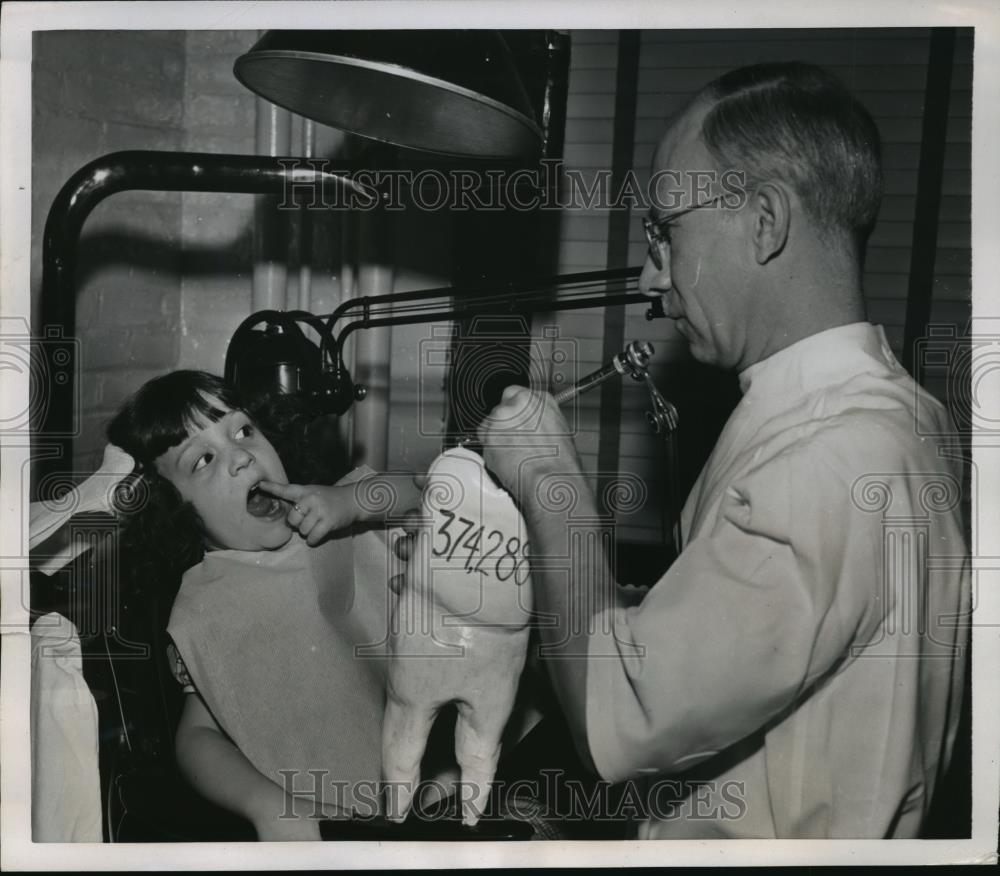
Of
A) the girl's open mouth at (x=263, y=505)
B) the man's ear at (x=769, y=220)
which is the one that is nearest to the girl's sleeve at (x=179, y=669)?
the girl's open mouth at (x=263, y=505)

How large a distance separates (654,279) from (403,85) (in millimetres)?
457

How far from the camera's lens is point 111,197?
1.54 metres

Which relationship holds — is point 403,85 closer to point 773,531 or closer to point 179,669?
point 773,531

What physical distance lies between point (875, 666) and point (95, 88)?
1458mm

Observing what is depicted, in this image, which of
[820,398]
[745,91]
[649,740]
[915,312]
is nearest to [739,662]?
[649,740]

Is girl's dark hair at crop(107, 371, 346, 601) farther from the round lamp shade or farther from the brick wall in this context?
the round lamp shade

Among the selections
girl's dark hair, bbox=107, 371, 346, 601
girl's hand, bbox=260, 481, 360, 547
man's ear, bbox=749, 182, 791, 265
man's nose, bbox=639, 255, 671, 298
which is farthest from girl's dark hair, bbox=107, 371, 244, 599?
man's ear, bbox=749, 182, 791, 265

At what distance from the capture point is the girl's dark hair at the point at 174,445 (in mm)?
1447

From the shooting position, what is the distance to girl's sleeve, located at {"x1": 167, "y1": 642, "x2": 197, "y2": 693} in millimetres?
1455

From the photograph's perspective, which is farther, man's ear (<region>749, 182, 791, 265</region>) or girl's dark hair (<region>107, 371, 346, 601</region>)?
girl's dark hair (<region>107, 371, 346, 601</region>)

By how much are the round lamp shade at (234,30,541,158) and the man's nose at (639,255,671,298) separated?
25 cm

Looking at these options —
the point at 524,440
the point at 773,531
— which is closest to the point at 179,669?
the point at 524,440

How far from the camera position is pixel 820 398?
132 centimetres

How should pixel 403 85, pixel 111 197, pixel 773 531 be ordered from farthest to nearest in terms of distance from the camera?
pixel 111 197
pixel 403 85
pixel 773 531
